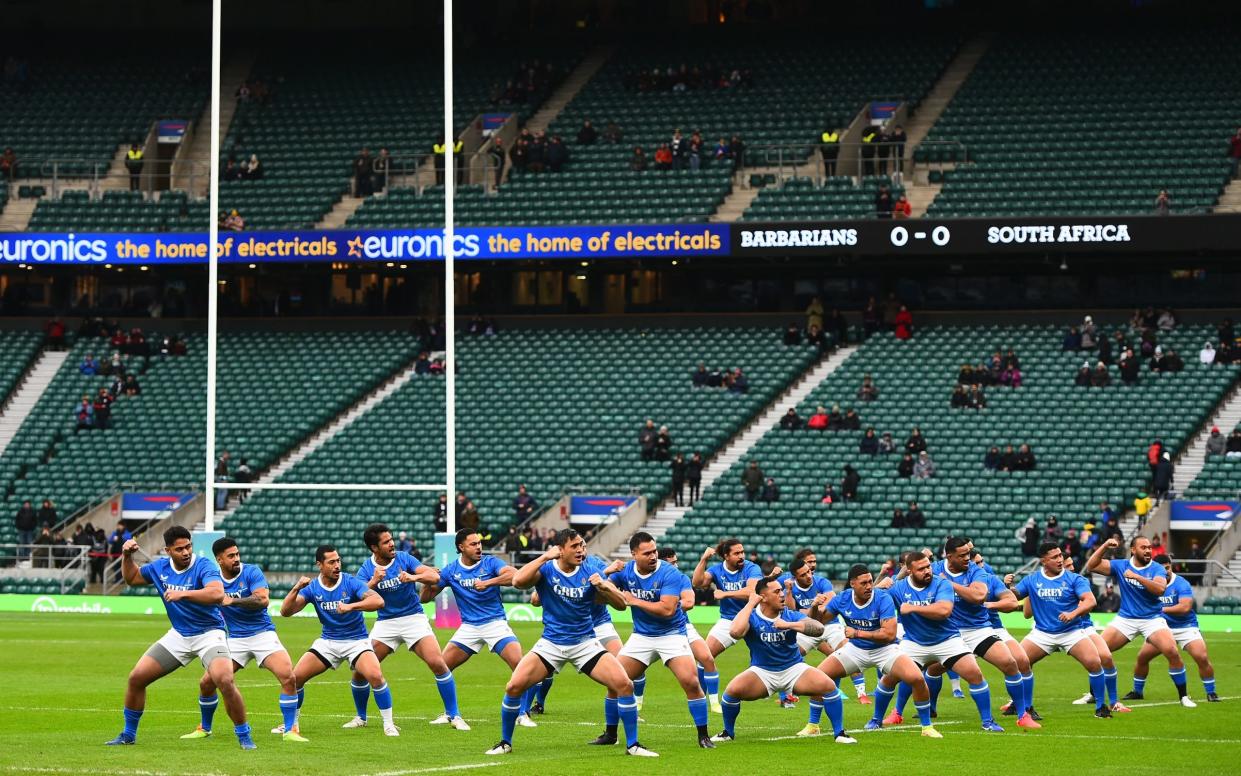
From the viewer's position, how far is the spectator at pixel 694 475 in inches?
1774

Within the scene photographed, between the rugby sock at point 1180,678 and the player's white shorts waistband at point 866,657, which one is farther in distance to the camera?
the rugby sock at point 1180,678

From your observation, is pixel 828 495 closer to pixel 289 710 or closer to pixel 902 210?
pixel 902 210

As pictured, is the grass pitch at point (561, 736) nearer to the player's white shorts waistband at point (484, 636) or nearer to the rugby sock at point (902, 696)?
the rugby sock at point (902, 696)

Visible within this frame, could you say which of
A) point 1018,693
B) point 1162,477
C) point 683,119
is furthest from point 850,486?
point 1018,693

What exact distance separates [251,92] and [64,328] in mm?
9928

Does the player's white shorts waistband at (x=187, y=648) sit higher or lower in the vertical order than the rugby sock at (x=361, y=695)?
higher

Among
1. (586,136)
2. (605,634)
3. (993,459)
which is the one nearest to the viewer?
(605,634)

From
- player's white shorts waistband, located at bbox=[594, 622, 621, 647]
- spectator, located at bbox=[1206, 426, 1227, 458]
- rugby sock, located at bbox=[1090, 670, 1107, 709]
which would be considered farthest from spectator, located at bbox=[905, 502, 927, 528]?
player's white shorts waistband, located at bbox=[594, 622, 621, 647]

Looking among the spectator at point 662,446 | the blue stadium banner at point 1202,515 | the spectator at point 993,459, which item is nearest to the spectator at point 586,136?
the spectator at point 662,446

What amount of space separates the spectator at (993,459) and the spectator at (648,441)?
7839 mm

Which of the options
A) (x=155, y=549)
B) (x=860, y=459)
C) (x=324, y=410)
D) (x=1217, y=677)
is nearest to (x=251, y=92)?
(x=324, y=410)

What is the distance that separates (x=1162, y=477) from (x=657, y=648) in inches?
1028

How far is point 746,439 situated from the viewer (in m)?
47.7

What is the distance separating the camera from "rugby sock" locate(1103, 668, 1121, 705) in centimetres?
2184
